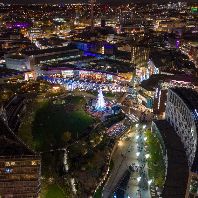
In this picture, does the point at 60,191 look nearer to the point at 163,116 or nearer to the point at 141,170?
the point at 141,170

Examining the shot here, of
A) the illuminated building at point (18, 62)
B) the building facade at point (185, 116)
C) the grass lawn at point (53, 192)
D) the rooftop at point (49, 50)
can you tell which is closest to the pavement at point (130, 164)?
the grass lawn at point (53, 192)

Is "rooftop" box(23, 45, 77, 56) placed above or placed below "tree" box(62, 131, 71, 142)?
above

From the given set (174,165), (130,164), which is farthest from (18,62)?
(174,165)

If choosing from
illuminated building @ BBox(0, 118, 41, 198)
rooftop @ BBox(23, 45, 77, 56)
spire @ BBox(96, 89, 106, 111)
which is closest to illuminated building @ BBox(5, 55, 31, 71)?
rooftop @ BBox(23, 45, 77, 56)

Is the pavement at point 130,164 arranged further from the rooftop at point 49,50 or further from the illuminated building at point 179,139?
the rooftop at point 49,50

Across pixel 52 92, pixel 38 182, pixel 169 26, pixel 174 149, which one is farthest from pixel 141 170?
pixel 169 26

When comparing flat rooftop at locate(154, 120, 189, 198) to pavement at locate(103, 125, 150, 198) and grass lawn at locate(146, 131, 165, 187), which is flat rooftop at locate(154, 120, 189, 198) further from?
pavement at locate(103, 125, 150, 198)

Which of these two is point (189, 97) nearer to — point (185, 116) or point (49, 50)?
point (185, 116)
